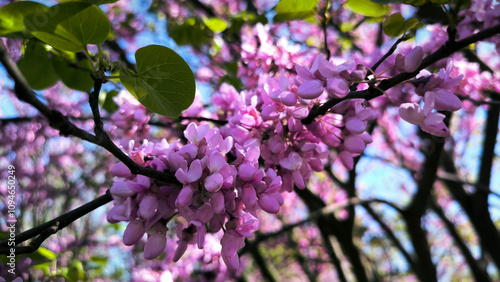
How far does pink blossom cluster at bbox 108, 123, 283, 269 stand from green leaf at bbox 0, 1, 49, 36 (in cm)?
47

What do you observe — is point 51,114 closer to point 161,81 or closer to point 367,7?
point 161,81

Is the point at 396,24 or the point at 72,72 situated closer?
the point at 396,24

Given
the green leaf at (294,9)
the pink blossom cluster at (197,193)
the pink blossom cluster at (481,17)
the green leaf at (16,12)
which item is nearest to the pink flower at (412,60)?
the pink blossom cluster at (197,193)

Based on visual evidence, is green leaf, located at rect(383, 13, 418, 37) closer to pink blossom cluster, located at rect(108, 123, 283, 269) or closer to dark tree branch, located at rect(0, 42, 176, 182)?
pink blossom cluster, located at rect(108, 123, 283, 269)

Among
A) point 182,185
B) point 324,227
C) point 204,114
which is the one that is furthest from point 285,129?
point 324,227

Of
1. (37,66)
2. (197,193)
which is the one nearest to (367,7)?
(197,193)

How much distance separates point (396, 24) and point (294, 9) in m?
0.45

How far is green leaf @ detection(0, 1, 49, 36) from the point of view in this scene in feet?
3.24

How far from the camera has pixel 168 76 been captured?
3.26 feet

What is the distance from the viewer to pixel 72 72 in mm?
1661

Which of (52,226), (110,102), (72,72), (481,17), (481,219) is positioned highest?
(481,17)

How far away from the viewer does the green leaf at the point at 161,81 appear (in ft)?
3.18

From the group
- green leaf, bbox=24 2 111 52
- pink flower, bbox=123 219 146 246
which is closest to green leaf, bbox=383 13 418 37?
green leaf, bbox=24 2 111 52

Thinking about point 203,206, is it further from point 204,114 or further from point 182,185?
point 204,114
